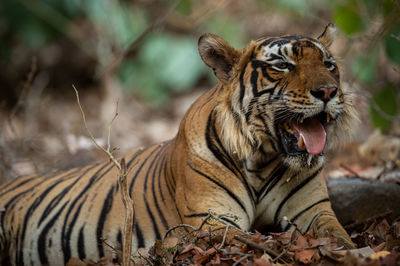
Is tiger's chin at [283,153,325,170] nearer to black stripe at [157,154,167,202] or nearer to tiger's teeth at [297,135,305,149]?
tiger's teeth at [297,135,305,149]

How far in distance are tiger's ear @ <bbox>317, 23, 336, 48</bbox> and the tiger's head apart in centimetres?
13

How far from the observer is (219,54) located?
11.5 feet

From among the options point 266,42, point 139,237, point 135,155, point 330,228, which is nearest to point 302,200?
point 330,228

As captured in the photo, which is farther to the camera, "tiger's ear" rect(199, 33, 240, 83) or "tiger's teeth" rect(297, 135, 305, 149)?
"tiger's ear" rect(199, 33, 240, 83)

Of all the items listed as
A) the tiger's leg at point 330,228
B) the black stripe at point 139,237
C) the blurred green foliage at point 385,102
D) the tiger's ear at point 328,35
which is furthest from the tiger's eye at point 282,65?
the blurred green foliage at point 385,102

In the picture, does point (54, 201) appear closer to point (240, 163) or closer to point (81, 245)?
point (81, 245)

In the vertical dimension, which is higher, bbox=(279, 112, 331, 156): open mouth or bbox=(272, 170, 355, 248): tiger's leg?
bbox=(279, 112, 331, 156): open mouth

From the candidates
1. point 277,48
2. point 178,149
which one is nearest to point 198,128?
point 178,149

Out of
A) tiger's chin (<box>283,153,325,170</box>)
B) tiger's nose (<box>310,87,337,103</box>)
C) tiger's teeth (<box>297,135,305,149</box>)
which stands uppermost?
tiger's nose (<box>310,87,337,103</box>)

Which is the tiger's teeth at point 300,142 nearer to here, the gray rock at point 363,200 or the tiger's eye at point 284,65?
the tiger's eye at point 284,65

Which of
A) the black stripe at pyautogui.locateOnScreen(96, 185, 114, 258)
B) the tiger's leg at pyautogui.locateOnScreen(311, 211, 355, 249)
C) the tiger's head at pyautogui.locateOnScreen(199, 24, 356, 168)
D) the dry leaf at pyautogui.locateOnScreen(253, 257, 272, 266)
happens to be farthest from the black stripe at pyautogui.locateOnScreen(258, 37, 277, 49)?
the black stripe at pyautogui.locateOnScreen(96, 185, 114, 258)

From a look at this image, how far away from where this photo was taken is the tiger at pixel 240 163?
3266 millimetres

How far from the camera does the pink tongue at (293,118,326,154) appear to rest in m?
3.23

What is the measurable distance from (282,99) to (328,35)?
790 millimetres
